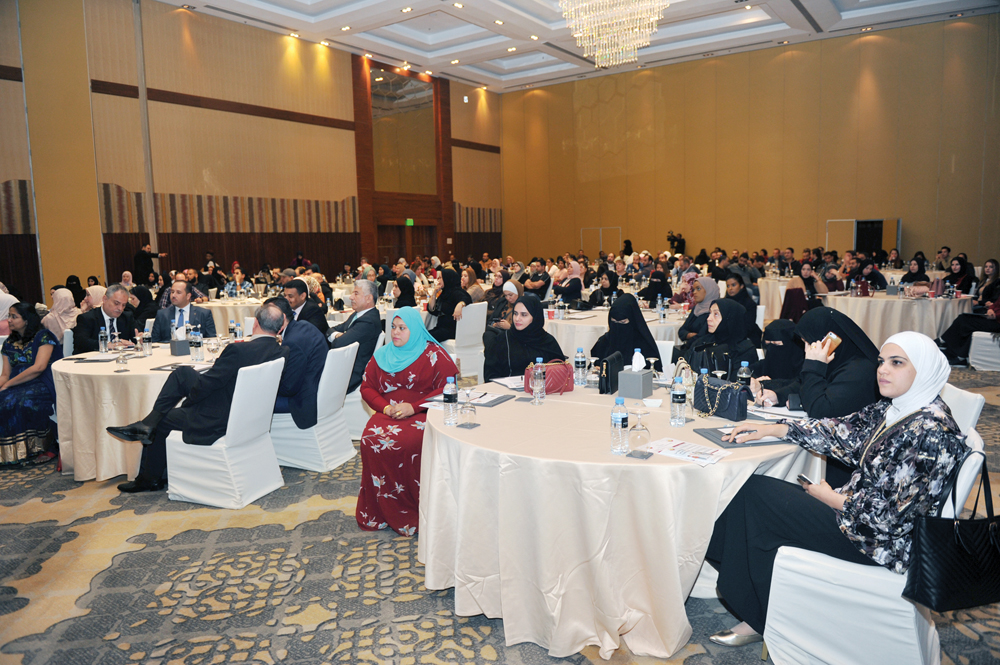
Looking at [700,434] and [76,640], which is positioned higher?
[700,434]

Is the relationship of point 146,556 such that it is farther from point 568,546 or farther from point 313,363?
point 568,546

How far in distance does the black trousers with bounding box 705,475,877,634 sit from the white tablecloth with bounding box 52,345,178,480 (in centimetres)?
Answer: 388

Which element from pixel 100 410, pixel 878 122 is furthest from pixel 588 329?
pixel 878 122

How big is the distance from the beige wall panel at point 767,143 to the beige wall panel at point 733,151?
160mm

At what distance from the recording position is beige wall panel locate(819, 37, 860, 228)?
651 inches

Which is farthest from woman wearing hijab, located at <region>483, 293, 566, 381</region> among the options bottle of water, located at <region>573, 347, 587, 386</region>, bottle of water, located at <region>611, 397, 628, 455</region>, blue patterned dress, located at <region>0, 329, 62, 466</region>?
blue patterned dress, located at <region>0, 329, 62, 466</region>

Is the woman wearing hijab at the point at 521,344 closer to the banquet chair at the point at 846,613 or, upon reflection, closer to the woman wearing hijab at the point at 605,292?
the banquet chair at the point at 846,613

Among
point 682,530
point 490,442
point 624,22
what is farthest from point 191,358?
point 624,22

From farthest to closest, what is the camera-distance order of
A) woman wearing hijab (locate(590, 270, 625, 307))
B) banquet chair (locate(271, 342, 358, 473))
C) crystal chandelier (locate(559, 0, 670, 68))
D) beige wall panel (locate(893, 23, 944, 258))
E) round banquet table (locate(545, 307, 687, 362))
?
beige wall panel (locate(893, 23, 944, 258)) < crystal chandelier (locate(559, 0, 670, 68)) < woman wearing hijab (locate(590, 270, 625, 307)) < round banquet table (locate(545, 307, 687, 362)) < banquet chair (locate(271, 342, 358, 473))

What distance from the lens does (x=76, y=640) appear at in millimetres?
2908

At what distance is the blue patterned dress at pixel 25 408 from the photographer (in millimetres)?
5176

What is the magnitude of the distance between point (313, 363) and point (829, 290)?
8663 millimetres

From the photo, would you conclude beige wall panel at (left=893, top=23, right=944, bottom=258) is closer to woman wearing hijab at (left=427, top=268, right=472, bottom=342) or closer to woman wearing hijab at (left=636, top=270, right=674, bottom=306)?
woman wearing hijab at (left=636, top=270, right=674, bottom=306)

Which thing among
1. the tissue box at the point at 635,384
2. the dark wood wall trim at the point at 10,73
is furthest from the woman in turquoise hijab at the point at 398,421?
the dark wood wall trim at the point at 10,73
